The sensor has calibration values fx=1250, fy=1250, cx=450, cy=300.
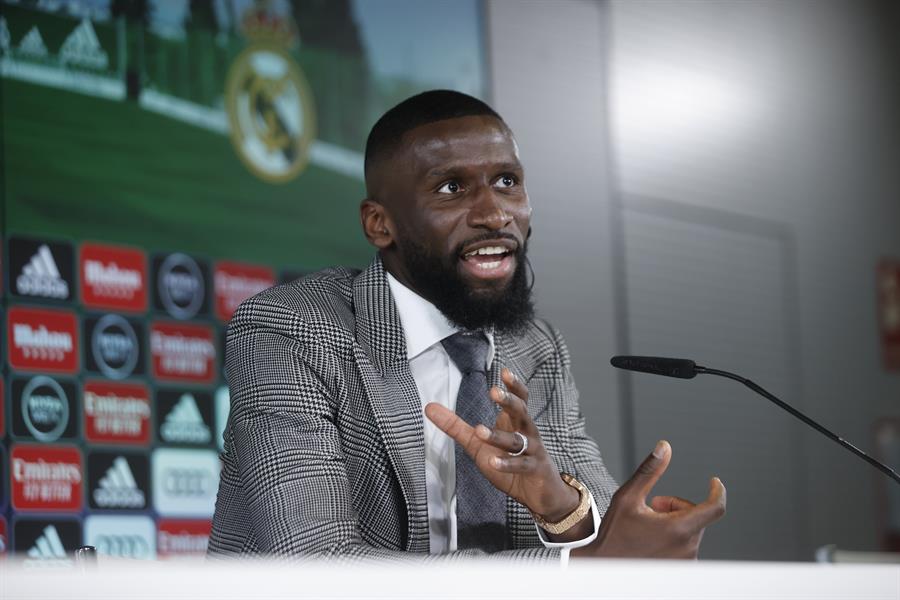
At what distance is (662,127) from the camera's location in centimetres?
544

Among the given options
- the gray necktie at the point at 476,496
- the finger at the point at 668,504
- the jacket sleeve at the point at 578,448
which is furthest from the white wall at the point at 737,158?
the finger at the point at 668,504

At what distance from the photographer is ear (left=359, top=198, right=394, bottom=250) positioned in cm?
216

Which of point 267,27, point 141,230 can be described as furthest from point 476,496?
point 267,27

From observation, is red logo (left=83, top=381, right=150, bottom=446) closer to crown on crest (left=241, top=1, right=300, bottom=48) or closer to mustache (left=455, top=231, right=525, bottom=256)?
crown on crest (left=241, top=1, right=300, bottom=48)

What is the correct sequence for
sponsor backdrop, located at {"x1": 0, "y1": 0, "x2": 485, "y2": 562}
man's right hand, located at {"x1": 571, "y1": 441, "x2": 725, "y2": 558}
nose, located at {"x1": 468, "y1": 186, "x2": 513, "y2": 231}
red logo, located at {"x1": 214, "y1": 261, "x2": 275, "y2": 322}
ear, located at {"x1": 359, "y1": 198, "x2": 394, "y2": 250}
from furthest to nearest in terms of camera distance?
red logo, located at {"x1": 214, "y1": 261, "x2": 275, "y2": 322} < sponsor backdrop, located at {"x1": 0, "y1": 0, "x2": 485, "y2": 562} < ear, located at {"x1": 359, "y1": 198, "x2": 394, "y2": 250} < nose, located at {"x1": 468, "y1": 186, "x2": 513, "y2": 231} < man's right hand, located at {"x1": 571, "y1": 441, "x2": 725, "y2": 558}

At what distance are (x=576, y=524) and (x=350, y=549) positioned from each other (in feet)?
1.09

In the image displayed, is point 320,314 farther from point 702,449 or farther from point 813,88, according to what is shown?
point 813,88

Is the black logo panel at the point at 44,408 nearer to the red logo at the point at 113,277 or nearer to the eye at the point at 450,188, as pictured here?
the red logo at the point at 113,277

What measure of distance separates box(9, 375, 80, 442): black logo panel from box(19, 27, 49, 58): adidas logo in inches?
33.1

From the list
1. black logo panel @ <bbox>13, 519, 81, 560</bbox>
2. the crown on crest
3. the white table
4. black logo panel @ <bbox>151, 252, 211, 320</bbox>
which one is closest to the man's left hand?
the white table

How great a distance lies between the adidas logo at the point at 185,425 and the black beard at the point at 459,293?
151 cm

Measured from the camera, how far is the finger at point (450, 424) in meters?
1.62

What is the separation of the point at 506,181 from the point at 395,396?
0.43m

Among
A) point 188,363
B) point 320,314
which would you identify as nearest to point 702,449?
point 188,363
